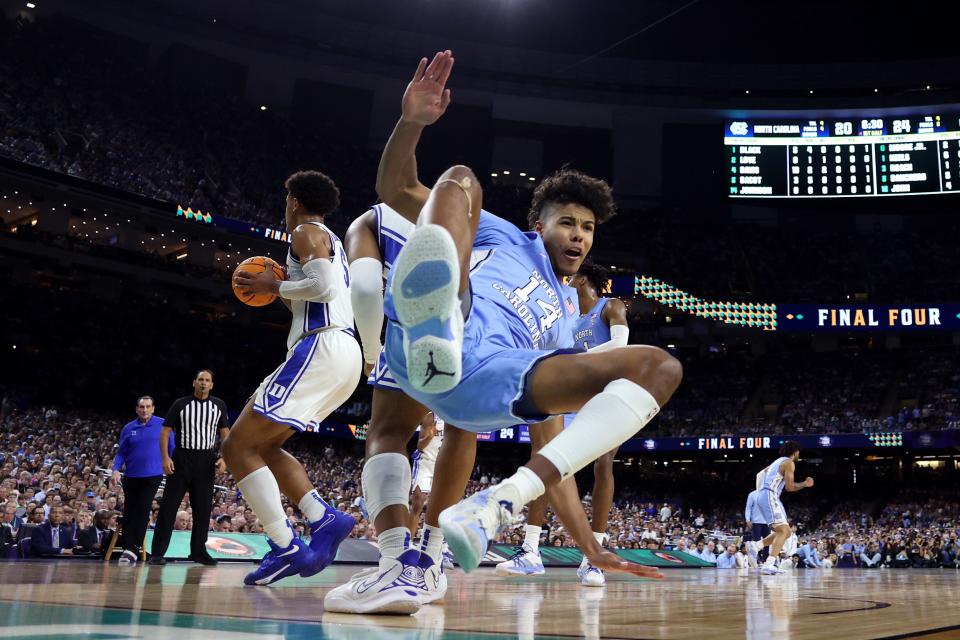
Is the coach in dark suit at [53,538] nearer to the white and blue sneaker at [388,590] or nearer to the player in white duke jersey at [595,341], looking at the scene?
the player in white duke jersey at [595,341]

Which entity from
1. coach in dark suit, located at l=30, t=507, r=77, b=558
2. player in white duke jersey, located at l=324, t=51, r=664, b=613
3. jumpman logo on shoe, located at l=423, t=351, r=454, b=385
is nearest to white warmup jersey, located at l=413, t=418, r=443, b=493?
coach in dark suit, located at l=30, t=507, r=77, b=558

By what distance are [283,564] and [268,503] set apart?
29 cm

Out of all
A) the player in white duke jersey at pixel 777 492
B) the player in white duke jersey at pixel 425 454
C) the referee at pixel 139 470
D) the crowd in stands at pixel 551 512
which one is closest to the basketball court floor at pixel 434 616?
the referee at pixel 139 470

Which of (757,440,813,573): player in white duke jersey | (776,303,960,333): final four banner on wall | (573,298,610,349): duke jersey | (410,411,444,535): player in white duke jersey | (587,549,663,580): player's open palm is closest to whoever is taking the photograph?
(587,549,663,580): player's open palm

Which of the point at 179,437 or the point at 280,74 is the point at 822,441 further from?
the point at 179,437

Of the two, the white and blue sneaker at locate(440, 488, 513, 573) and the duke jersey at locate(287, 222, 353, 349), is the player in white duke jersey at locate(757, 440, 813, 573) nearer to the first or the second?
the duke jersey at locate(287, 222, 353, 349)

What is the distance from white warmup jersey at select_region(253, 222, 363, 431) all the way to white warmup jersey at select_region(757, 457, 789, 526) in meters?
7.54

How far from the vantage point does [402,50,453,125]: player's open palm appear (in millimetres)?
2473

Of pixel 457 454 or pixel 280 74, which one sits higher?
pixel 280 74

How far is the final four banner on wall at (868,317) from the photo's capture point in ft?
86.0

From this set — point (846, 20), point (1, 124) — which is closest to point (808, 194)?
point (846, 20)

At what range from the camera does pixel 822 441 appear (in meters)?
26.0

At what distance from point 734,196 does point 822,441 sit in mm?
8042

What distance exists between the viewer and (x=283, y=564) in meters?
3.81
